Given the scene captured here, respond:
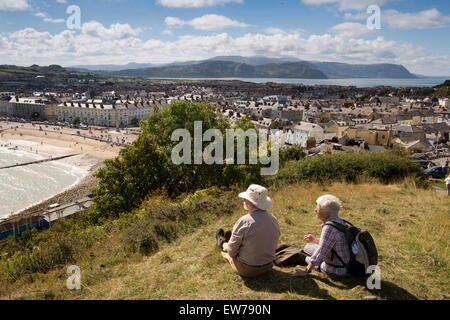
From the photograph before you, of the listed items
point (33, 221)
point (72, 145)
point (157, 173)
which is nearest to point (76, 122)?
point (72, 145)

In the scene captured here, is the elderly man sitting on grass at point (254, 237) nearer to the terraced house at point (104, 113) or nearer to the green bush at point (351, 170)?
the green bush at point (351, 170)

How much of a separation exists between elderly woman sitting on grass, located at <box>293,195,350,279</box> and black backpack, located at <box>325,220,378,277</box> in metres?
0.05

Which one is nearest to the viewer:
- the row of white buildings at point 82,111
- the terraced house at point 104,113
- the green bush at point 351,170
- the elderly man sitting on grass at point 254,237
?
the elderly man sitting on grass at point 254,237

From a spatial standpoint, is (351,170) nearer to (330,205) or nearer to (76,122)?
(330,205)

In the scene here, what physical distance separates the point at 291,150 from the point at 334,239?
27636mm

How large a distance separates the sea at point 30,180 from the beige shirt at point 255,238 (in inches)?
1342

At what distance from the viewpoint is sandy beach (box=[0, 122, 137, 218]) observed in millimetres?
43125

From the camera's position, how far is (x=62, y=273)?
6.40 m

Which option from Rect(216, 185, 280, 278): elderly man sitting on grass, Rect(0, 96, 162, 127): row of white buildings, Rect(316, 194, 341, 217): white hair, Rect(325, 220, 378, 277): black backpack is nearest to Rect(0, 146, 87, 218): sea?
Rect(216, 185, 280, 278): elderly man sitting on grass

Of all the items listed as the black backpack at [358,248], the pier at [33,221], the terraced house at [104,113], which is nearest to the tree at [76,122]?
the terraced house at [104,113]

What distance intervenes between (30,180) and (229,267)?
154 ft

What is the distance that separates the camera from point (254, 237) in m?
4.70

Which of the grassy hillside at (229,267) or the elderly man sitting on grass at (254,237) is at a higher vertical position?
the elderly man sitting on grass at (254,237)

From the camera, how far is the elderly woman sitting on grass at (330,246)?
4484mm
